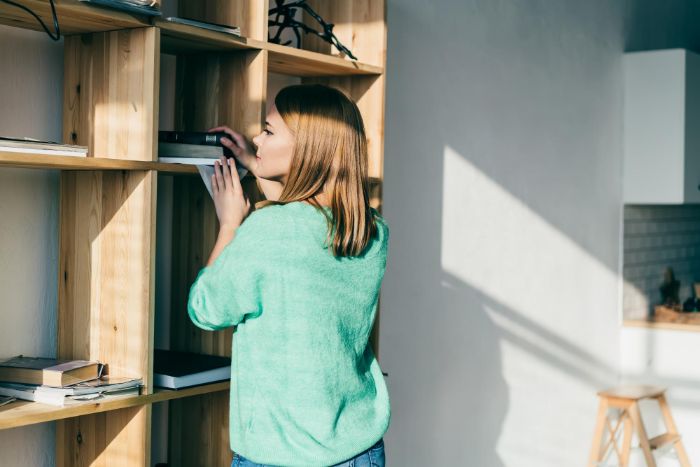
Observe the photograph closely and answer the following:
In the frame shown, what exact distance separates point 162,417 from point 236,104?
91cm

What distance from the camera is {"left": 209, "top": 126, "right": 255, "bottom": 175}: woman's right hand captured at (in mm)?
2410

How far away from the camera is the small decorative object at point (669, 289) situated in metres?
5.67

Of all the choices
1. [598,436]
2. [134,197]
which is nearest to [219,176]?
[134,197]

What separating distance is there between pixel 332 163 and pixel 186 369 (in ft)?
2.28

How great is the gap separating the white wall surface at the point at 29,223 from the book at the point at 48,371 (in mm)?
172

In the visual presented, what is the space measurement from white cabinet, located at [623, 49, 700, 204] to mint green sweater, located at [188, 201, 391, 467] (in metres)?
3.58

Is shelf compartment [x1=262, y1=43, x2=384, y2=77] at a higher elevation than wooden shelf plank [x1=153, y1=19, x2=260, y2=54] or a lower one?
higher

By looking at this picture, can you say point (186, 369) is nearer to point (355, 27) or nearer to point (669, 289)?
point (355, 27)

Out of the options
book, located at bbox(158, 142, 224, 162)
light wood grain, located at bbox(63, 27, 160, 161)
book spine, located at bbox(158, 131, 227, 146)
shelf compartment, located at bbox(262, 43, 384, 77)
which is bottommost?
book, located at bbox(158, 142, 224, 162)

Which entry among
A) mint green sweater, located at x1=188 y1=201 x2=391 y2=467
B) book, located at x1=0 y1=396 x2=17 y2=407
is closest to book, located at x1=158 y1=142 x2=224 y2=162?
mint green sweater, located at x1=188 y1=201 x2=391 y2=467

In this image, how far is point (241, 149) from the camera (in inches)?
95.2

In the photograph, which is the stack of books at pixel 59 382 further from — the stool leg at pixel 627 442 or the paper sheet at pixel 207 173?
the stool leg at pixel 627 442

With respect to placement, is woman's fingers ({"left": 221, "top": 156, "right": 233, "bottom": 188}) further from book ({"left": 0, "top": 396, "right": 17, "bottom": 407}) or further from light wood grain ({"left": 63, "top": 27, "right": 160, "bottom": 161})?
book ({"left": 0, "top": 396, "right": 17, "bottom": 407})

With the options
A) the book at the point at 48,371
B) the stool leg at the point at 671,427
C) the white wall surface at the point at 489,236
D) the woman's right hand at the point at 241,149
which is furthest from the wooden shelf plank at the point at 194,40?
the stool leg at the point at 671,427
